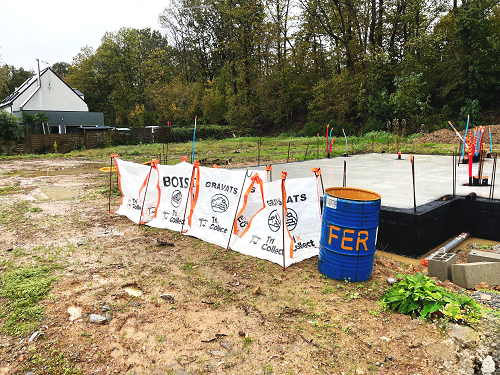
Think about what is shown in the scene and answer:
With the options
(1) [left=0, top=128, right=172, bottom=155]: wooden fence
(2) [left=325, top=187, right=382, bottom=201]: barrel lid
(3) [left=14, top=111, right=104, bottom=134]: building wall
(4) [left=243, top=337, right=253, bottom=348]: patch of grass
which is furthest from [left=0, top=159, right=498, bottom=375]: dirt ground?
(3) [left=14, top=111, right=104, bottom=134]: building wall

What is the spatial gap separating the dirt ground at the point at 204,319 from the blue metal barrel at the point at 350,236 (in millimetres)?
174

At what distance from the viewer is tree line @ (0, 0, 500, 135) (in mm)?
28422

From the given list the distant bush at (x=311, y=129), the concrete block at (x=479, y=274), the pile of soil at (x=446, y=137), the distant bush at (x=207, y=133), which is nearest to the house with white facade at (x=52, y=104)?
the distant bush at (x=207, y=133)

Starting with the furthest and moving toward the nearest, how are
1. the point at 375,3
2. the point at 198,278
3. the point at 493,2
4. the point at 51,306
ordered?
the point at 375,3
the point at 493,2
the point at 198,278
the point at 51,306

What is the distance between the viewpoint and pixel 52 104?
37.4m

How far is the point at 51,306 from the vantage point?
156 inches

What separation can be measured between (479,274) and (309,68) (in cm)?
3682

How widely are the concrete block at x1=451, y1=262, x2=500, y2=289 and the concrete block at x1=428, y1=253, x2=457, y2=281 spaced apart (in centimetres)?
20

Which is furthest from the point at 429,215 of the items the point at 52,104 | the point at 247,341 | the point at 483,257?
the point at 52,104

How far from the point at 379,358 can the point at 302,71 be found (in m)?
38.3

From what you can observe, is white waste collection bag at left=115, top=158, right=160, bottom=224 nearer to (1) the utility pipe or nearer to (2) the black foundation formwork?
(2) the black foundation formwork

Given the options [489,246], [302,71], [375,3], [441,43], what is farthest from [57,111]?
[489,246]

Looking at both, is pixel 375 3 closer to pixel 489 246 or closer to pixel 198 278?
pixel 489 246

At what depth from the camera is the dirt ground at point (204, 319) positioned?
306 centimetres
